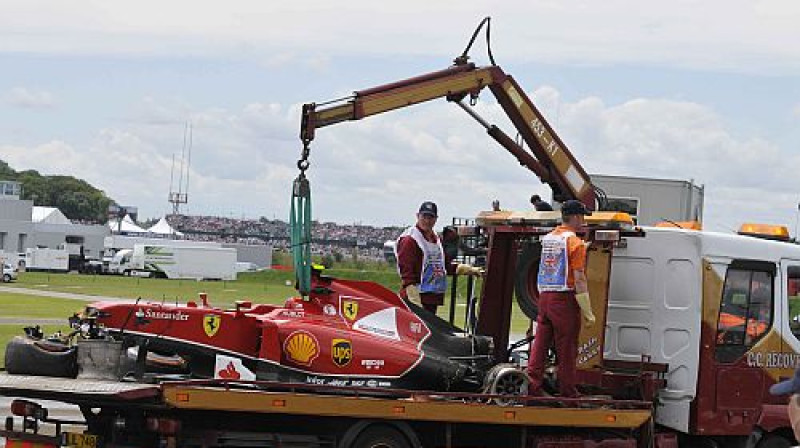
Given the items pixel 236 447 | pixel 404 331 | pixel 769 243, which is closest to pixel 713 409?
pixel 769 243

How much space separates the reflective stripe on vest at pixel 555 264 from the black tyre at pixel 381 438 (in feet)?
5.91

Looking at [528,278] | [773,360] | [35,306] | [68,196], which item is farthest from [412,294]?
[68,196]

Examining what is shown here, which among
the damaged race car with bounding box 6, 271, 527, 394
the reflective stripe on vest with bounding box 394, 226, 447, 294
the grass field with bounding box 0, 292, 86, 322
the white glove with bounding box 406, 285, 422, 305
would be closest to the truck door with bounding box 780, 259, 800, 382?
the damaged race car with bounding box 6, 271, 527, 394

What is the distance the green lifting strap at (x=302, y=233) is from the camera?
1102 cm

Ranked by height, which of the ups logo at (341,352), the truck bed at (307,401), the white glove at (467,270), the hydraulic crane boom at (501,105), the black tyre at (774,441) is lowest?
the black tyre at (774,441)

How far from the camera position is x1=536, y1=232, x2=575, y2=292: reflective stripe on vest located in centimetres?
1113

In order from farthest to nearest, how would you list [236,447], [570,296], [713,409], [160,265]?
[160,265]
[713,409]
[570,296]
[236,447]

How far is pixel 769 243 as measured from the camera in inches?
496

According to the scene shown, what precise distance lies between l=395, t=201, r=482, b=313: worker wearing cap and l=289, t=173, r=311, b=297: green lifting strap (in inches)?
66.9

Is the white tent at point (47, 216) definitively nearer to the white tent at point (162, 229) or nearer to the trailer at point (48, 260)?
the white tent at point (162, 229)

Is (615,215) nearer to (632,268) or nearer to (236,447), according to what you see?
(632,268)

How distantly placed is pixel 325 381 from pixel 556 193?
499 centimetres

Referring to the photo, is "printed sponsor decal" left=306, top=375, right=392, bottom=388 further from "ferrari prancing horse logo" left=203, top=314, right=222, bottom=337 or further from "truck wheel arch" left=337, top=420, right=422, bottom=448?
"ferrari prancing horse logo" left=203, top=314, right=222, bottom=337

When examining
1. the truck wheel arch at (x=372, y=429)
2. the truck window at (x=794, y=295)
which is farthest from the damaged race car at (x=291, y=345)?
the truck window at (x=794, y=295)
